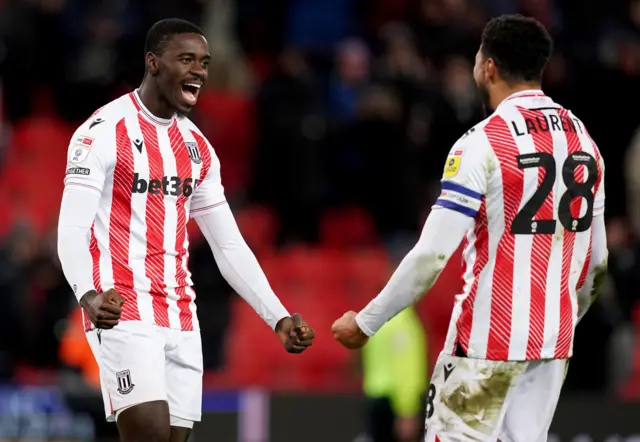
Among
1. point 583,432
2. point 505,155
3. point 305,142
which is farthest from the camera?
point 305,142

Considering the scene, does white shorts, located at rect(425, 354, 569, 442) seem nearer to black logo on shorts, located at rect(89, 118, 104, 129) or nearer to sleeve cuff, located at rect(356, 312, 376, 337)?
sleeve cuff, located at rect(356, 312, 376, 337)

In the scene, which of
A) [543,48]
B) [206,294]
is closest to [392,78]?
[206,294]

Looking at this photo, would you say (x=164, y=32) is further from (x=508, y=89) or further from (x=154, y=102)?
(x=508, y=89)

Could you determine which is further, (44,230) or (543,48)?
(44,230)

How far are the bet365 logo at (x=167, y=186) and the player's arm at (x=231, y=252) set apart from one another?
0.16 m

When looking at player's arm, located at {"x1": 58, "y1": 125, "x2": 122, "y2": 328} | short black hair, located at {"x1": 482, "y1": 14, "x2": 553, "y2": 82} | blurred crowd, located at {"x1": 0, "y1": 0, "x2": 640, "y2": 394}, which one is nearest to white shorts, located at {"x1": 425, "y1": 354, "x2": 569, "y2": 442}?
short black hair, located at {"x1": 482, "y1": 14, "x2": 553, "y2": 82}

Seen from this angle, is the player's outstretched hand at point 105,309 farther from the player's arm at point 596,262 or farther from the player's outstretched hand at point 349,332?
the player's arm at point 596,262

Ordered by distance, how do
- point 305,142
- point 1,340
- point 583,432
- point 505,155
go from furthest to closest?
1. point 305,142
2. point 1,340
3. point 583,432
4. point 505,155

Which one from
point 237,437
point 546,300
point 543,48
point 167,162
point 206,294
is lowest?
point 237,437

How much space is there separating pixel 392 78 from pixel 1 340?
469 centimetres

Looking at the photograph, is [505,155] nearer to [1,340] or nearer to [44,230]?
[1,340]

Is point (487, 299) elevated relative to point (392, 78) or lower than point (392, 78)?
lower

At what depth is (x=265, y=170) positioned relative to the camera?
13.1m

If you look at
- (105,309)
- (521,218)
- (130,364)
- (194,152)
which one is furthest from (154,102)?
(521,218)
